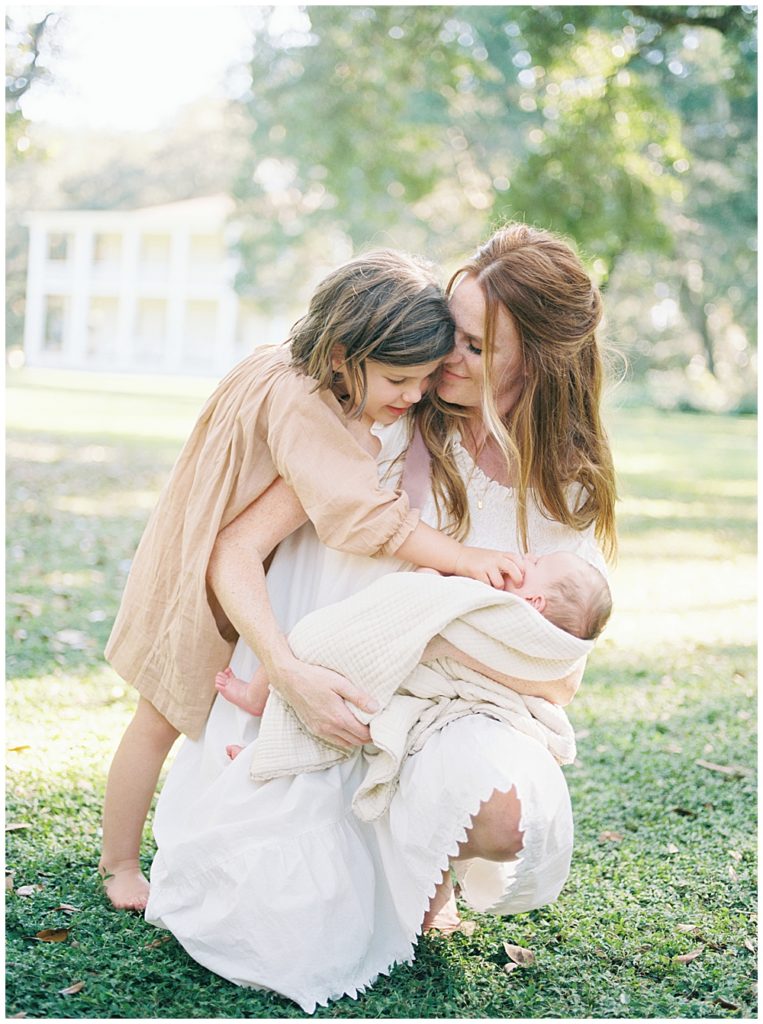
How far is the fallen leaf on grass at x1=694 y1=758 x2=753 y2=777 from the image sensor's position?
4293mm

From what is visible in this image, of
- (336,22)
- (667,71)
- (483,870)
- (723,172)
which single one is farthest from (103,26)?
(723,172)

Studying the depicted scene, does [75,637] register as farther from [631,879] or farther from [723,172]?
[723,172]

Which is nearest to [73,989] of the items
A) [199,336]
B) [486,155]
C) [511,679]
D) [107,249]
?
[511,679]

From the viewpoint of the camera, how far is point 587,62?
12.2 metres

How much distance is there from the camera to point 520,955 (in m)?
2.84

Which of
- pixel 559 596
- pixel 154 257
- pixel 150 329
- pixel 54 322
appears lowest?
pixel 54 322

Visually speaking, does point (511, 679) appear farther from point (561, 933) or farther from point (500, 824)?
point (561, 933)

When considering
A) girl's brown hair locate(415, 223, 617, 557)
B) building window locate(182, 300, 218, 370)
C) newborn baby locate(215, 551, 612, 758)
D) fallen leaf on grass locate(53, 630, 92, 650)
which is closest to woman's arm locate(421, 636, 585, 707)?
newborn baby locate(215, 551, 612, 758)

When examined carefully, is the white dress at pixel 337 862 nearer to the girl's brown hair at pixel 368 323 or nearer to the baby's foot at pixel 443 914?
the baby's foot at pixel 443 914

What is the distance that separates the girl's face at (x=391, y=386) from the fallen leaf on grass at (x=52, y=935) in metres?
1.45

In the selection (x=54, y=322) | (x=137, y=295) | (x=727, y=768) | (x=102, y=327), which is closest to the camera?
(x=727, y=768)

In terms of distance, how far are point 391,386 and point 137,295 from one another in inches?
1638

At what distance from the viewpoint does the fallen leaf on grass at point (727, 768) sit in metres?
4.29

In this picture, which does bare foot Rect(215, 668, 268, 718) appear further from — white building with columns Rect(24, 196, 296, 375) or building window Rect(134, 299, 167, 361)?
building window Rect(134, 299, 167, 361)
